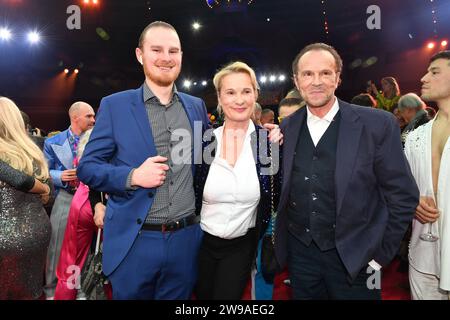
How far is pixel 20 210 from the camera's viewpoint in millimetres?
2469

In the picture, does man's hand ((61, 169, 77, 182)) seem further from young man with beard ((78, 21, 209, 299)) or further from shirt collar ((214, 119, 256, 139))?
shirt collar ((214, 119, 256, 139))

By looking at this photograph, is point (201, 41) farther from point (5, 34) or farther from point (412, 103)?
point (412, 103)

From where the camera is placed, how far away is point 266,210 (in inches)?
87.6

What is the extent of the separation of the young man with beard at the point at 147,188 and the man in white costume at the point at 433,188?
1591mm

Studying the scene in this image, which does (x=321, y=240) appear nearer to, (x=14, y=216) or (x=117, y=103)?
(x=117, y=103)

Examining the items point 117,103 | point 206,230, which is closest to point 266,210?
point 206,230

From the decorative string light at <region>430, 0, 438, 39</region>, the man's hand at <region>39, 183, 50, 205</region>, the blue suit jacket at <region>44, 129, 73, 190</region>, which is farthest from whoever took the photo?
the decorative string light at <region>430, 0, 438, 39</region>

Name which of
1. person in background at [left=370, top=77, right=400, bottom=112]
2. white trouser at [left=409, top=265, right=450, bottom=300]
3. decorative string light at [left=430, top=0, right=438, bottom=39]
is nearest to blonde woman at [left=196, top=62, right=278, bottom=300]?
white trouser at [left=409, top=265, right=450, bottom=300]

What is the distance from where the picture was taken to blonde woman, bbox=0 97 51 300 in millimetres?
2381

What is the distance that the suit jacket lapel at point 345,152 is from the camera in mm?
1829

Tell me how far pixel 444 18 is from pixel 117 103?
1049 centimetres

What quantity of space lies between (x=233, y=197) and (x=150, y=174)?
0.57 metres

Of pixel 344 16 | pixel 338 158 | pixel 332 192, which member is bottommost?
pixel 332 192

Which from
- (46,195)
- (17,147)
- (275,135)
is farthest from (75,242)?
(275,135)
